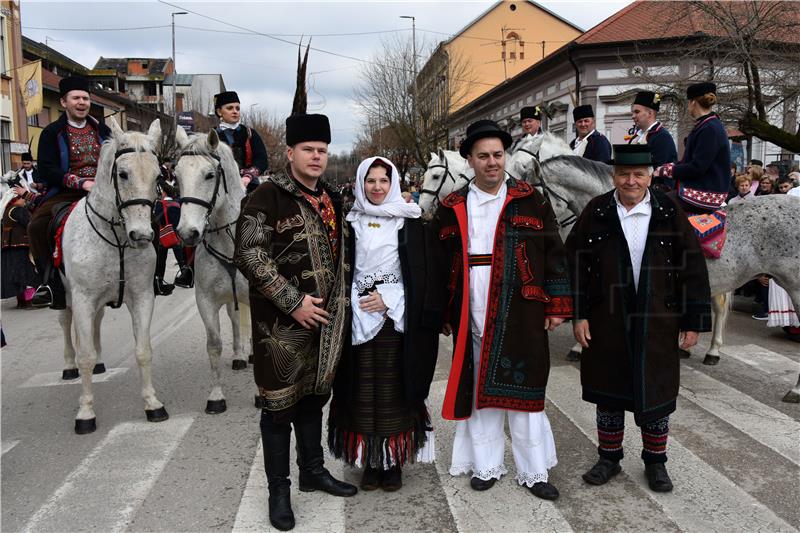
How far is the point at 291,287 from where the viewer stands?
10.5ft

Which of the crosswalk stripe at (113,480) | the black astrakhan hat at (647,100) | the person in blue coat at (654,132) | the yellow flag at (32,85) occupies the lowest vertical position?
the crosswalk stripe at (113,480)

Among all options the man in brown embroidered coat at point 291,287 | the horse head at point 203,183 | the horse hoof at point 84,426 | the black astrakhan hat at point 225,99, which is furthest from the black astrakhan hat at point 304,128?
the black astrakhan hat at point 225,99

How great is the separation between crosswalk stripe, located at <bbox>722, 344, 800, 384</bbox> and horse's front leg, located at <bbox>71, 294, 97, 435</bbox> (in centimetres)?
637

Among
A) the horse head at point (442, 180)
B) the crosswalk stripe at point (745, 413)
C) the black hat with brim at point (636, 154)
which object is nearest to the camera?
the black hat with brim at point (636, 154)

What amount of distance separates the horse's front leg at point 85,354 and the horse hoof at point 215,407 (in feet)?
2.91

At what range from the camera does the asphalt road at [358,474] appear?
336 cm

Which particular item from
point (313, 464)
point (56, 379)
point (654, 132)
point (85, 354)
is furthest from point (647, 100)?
point (56, 379)

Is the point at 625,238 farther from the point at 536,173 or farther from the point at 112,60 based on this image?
the point at 112,60

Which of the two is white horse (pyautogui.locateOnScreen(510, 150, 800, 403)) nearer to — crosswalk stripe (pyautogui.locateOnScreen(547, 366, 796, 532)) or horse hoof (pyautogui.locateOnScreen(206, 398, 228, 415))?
crosswalk stripe (pyautogui.locateOnScreen(547, 366, 796, 532))

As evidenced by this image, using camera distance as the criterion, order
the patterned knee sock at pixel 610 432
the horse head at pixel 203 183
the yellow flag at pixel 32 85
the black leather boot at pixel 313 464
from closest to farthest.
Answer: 1. the black leather boot at pixel 313 464
2. the patterned knee sock at pixel 610 432
3. the horse head at pixel 203 183
4. the yellow flag at pixel 32 85

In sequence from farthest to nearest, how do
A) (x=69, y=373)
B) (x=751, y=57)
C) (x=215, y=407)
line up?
(x=751, y=57)
(x=69, y=373)
(x=215, y=407)

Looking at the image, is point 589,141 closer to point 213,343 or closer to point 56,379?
point 213,343

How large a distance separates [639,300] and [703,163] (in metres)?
2.05

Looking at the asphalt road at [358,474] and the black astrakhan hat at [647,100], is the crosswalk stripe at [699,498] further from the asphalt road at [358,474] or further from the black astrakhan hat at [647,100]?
the black astrakhan hat at [647,100]
